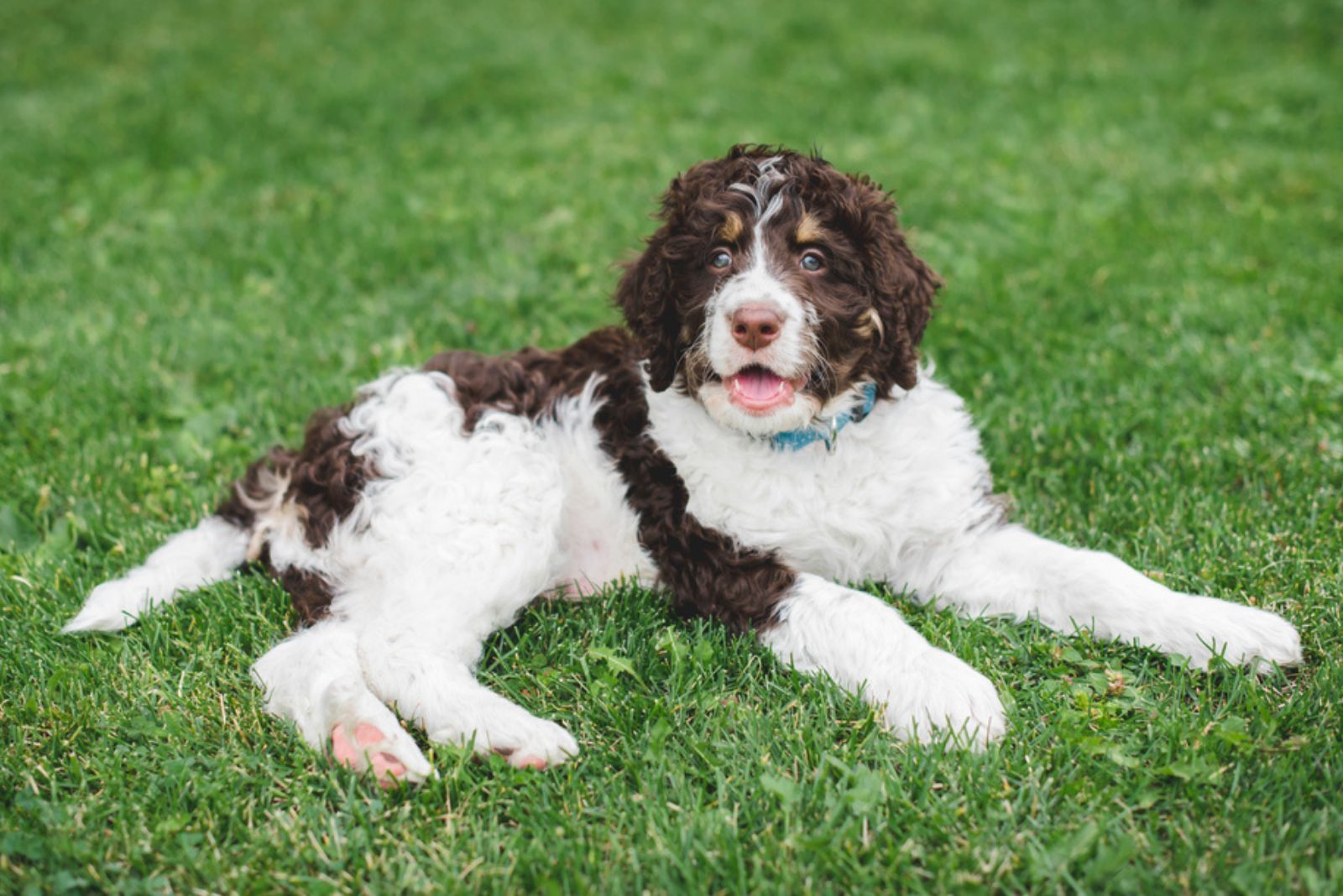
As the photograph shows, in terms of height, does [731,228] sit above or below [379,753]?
above

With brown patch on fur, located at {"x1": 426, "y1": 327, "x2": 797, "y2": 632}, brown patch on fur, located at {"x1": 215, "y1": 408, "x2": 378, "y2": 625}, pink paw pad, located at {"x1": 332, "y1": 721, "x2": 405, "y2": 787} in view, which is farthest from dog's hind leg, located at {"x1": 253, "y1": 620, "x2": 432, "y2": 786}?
brown patch on fur, located at {"x1": 426, "y1": 327, "x2": 797, "y2": 632}

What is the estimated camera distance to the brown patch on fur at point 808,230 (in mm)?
3127

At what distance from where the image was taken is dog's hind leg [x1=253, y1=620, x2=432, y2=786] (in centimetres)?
266

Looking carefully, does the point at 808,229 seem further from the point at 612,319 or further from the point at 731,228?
the point at 612,319

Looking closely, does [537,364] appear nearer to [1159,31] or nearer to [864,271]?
[864,271]

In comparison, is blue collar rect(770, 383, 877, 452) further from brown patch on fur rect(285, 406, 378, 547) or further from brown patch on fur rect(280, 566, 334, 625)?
brown patch on fur rect(280, 566, 334, 625)

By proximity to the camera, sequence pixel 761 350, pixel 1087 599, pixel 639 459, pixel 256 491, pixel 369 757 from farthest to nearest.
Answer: pixel 256 491
pixel 639 459
pixel 1087 599
pixel 761 350
pixel 369 757

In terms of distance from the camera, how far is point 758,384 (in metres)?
3.12

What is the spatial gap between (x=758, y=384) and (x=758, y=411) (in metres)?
0.08

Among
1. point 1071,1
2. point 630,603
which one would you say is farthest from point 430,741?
point 1071,1

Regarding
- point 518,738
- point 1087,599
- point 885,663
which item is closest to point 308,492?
point 518,738

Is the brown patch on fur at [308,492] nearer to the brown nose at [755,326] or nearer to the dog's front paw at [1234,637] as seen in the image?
the brown nose at [755,326]

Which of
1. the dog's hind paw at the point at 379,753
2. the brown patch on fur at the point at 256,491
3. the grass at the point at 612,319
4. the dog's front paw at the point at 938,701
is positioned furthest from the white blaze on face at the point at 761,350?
the brown patch on fur at the point at 256,491

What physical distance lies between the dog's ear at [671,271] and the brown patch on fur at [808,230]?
0.26 metres
